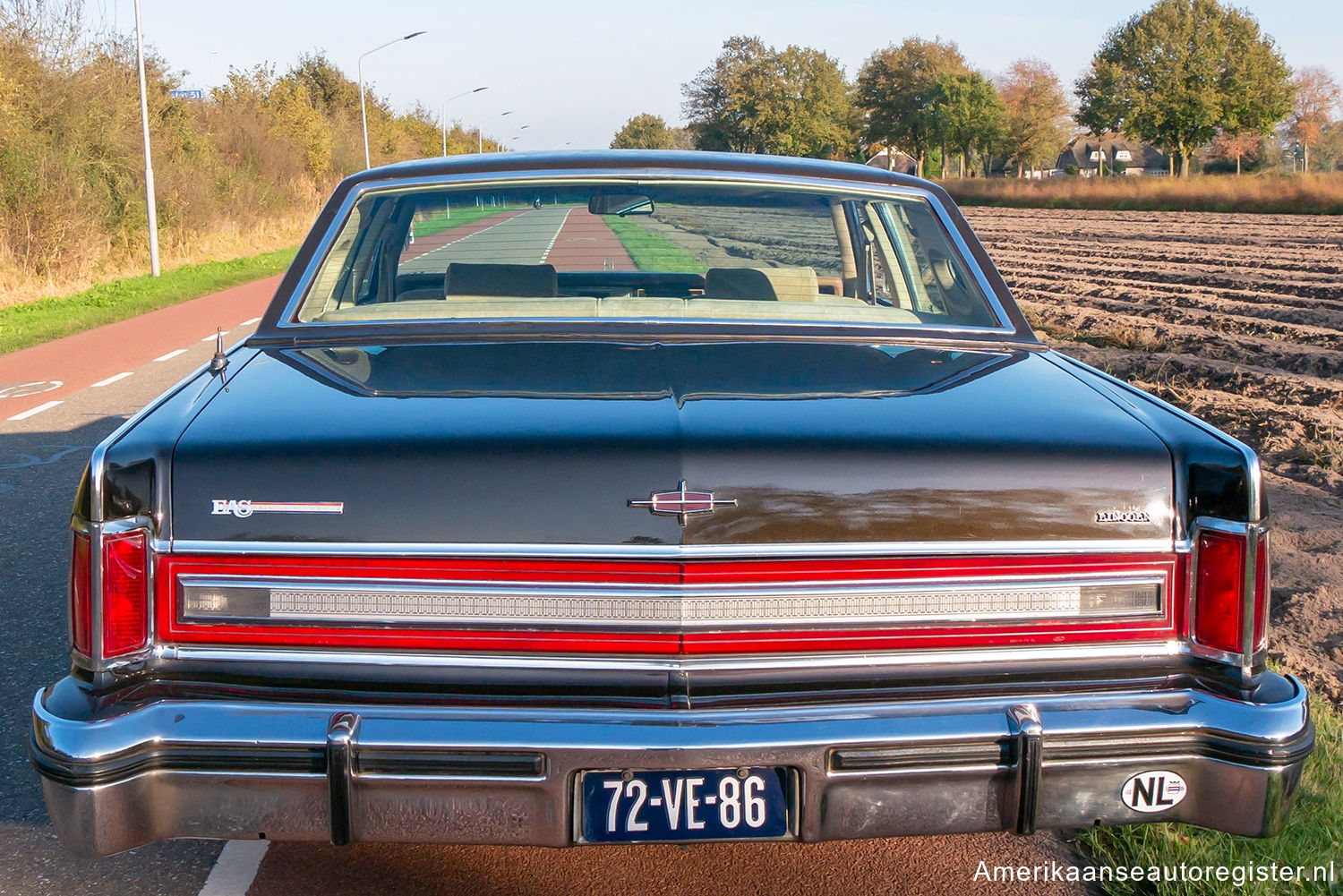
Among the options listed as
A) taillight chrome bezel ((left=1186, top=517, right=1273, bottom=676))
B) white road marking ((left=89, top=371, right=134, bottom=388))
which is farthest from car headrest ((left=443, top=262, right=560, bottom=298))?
white road marking ((left=89, top=371, right=134, bottom=388))

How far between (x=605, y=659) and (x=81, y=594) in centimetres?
97

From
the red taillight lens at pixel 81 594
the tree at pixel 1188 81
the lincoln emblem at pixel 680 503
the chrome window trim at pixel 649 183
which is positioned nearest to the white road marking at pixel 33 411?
the chrome window trim at pixel 649 183

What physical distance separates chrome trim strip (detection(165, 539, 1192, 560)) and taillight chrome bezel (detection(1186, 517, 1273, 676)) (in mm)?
387

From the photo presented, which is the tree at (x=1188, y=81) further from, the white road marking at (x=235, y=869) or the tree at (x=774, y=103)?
the white road marking at (x=235, y=869)

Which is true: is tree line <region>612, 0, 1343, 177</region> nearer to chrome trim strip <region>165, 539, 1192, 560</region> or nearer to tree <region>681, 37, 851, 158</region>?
tree <region>681, 37, 851, 158</region>

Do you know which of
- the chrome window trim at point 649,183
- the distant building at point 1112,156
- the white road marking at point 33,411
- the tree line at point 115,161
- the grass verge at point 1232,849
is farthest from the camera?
the distant building at point 1112,156

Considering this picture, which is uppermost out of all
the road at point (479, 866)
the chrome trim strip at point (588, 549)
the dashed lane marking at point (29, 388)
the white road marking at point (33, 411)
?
the chrome trim strip at point (588, 549)

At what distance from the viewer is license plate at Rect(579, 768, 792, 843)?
2.17 metres

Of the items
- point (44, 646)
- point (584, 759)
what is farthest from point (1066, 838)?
point (44, 646)

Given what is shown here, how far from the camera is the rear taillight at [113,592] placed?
7.30 feet

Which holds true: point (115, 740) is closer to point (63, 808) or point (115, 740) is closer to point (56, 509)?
point (63, 808)

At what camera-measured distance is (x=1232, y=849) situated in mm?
2916

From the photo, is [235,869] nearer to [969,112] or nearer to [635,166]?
[635,166]

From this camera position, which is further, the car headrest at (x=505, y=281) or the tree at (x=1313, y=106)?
the tree at (x=1313, y=106)
